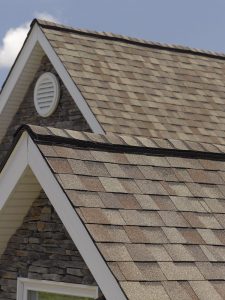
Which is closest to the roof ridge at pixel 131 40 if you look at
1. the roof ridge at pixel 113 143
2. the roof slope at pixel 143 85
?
the roof slope at pixel 143 85

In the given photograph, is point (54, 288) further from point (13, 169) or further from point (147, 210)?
point (147, 210)

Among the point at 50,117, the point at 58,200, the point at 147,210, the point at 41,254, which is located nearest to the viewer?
the point at 58,200

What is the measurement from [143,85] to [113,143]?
5.86 metres

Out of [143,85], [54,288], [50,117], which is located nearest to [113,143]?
[54,288]

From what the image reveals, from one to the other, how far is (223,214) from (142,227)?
94 cm

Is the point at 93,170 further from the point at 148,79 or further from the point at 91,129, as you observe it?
the point at 148,79

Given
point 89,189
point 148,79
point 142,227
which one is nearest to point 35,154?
point 89,189

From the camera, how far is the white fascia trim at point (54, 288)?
5.66 m

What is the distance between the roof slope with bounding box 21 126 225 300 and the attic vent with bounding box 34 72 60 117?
5.66 metres

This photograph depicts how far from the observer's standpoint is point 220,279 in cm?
498

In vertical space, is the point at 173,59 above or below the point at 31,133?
above

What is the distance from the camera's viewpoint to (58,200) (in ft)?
17.3

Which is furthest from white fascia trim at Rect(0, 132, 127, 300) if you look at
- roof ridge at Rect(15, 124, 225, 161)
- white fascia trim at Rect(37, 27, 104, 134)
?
white fascia trim at Rect(37, 27, 104, 134)

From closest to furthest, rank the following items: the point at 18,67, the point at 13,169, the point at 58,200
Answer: the point at 58,200 < the point at 13,169 < the point at 18,67
